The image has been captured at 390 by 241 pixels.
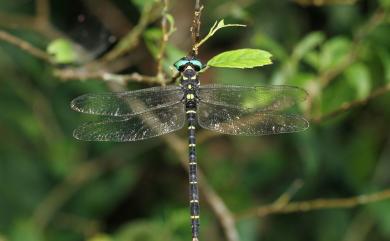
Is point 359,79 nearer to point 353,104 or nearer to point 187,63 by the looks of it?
point 353,104

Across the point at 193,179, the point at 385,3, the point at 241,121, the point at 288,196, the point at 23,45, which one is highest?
the point at 385,3

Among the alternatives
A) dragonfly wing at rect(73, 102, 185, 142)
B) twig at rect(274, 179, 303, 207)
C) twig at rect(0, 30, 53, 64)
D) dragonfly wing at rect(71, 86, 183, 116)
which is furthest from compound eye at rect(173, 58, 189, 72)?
twig at rect(274, 179, 303, 207)

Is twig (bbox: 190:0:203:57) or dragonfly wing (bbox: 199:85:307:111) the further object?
dragonfly wing (bbox: 199:85:307:111)

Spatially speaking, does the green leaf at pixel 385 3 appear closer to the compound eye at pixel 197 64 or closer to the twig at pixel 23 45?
the compound eye at pixel 197 64

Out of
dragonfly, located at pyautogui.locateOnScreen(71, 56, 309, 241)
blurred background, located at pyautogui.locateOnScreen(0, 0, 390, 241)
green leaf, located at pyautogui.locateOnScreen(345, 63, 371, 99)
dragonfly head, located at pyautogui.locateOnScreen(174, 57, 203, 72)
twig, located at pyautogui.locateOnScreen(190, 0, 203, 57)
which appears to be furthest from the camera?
blurred background, located at pyautogui.locateOnScreen(0, 0, 390, 241)

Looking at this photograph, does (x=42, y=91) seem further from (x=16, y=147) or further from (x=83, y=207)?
(x=83, y=207)

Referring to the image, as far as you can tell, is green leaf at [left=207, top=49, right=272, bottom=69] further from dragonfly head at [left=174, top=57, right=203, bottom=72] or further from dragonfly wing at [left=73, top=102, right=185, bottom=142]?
dragonfly wing at [left=73, top=102, right=185, bottom=142]

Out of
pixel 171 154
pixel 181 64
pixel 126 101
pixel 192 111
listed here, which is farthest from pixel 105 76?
pixel 171 154
